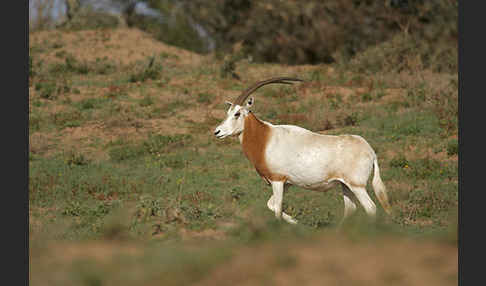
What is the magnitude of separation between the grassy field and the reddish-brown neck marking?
634 mm

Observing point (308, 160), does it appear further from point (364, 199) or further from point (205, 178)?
point (205, 178)

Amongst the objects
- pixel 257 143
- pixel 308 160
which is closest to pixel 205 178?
pixel 257 143

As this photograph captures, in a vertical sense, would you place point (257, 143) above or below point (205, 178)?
above

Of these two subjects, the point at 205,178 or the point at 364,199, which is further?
the point at 205,178

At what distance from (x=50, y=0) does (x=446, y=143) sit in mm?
32272

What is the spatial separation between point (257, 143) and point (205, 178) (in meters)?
3.96

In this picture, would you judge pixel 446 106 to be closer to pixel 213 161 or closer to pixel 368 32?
pixel 213 161

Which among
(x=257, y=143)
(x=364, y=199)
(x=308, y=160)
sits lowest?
(x=364, y=199)

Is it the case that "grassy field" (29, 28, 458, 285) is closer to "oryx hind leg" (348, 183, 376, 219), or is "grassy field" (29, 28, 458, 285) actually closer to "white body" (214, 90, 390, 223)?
"oryx hind leg" (348, 183, 376, 219)

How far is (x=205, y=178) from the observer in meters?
12.9

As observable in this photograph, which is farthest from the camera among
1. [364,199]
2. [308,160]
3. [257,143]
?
[257,143]

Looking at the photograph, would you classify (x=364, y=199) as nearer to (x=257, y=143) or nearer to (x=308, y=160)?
(x=308, y=160)

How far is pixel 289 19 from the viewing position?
1380 inches

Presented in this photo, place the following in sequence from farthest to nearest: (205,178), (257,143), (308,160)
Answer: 1. (205,178)
2. (257,143)
3. (308,160)
